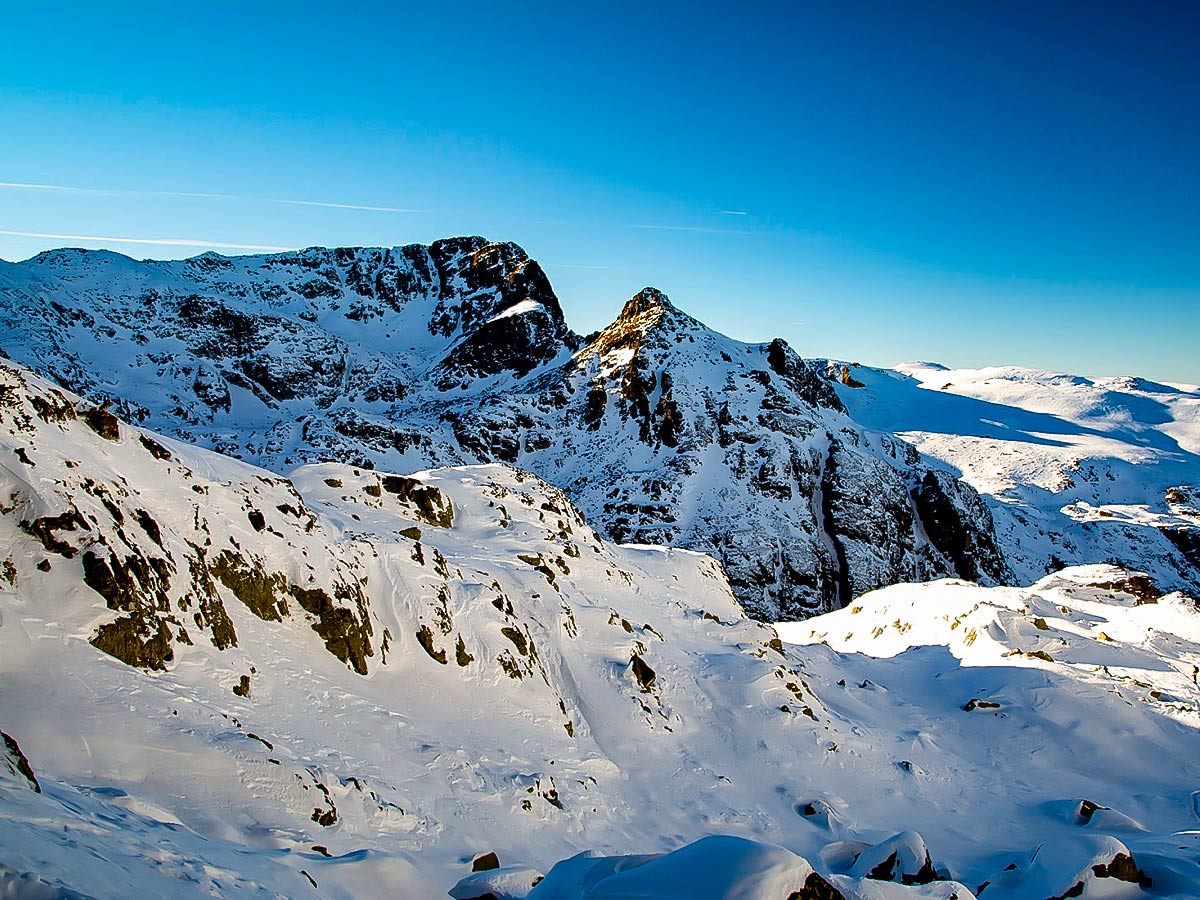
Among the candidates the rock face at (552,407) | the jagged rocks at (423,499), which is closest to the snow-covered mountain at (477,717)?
the jagged rocks at (423,499)

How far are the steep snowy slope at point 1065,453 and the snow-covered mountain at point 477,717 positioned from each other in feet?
179

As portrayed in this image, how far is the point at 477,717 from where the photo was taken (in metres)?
18.0

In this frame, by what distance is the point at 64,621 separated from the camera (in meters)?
10.5

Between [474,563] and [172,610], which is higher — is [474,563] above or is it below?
below

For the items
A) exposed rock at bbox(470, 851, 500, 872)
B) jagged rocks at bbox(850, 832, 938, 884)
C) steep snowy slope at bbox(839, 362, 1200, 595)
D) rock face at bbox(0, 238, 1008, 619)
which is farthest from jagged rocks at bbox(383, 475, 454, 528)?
steep snowy slope at bbox(839, 362, 1200, 595)

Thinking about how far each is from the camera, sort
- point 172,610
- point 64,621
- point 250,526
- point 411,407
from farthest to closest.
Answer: point 411,407
point 250,526
point 172,610
point 64,621

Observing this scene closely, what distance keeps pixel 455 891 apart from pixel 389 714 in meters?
7.34

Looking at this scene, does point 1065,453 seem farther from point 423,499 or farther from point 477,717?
point 477,717

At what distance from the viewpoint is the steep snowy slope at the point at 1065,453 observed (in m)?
77.9

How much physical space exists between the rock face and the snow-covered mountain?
32.5 metres

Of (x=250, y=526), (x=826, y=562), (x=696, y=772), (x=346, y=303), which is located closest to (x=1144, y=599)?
(x=826, y=562)

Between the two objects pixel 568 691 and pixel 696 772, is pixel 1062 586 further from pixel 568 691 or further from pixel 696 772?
pixel 568 691

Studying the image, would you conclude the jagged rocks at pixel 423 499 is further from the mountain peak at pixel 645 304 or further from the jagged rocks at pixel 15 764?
→ the mountain peak at pixel 645 304

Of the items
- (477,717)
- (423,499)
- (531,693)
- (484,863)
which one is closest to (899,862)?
(484,863)
